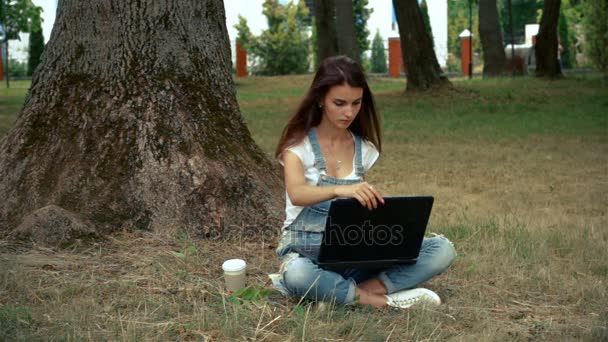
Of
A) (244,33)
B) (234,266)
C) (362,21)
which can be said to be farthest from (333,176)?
(362,21)

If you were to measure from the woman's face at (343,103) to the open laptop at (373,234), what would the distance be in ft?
1.48

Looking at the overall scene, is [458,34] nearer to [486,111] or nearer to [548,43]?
[548,43]

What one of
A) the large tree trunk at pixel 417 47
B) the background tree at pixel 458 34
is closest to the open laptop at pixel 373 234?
the large tree trunk at pixel 417 47

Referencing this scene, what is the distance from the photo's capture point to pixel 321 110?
4.11m

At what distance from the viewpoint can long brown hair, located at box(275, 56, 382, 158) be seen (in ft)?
12.9

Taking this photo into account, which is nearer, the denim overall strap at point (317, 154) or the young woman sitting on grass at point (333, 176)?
the young woman sitting on grass at point (333, 176)

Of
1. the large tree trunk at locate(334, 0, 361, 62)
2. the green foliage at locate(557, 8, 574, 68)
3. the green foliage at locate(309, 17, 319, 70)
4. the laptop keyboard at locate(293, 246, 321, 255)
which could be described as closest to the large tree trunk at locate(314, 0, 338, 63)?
the large tree trunk at locate(334, 0, 361, 62)

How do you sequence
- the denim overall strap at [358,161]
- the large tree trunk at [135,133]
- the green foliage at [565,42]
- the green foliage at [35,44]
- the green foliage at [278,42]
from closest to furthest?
the denim overall strap at [358,161]
the large tree trunk at [135,133]
the green foliage at [35,44]
the green foliage at [278,42]
the green foliage at [565,42]

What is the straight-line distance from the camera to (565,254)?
5125mm

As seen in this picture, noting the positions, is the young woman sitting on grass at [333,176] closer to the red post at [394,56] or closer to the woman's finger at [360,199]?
the woman's finger at [360,199]

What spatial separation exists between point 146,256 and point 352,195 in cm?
143

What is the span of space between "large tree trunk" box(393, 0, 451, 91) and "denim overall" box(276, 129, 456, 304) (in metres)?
13.7

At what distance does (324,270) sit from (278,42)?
31.2 meters

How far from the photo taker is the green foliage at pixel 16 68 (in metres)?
Result: 36.8
